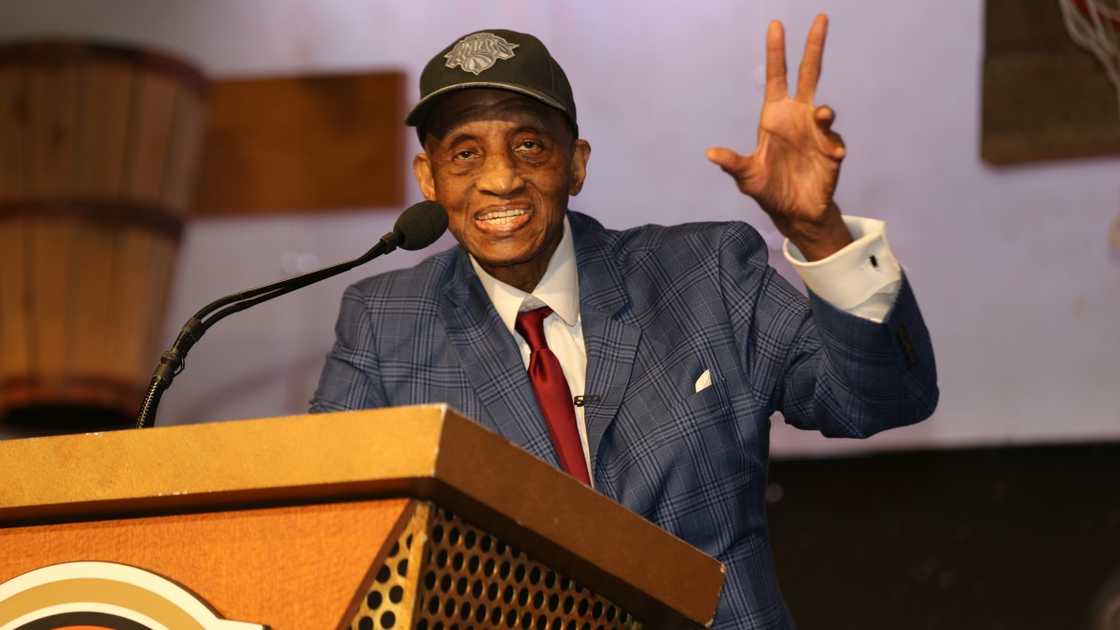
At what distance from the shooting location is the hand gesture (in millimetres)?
1487

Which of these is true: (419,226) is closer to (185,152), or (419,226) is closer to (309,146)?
(309,146)

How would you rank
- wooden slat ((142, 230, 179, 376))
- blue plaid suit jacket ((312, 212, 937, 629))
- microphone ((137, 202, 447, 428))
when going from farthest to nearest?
wooden slat ((142, 230, 179, 376)) < blue plaid suit jacket ((312, 212, 937, 629)) < microphone ((137, 202, 447, 428))

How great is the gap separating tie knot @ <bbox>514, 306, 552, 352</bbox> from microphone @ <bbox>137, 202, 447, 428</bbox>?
0.95ft

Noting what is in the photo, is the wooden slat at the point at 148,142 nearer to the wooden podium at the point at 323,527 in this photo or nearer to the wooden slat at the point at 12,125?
the wooden slat at the point at 12,125

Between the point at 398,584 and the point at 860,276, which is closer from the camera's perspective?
the point at 398,584

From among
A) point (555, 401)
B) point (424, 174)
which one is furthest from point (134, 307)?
point (555, 401)

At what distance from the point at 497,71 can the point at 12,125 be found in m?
2.06

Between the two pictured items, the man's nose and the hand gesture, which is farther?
the man's nose

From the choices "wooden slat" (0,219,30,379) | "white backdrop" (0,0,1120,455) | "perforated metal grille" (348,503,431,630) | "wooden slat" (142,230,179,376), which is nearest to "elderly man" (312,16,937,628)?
"perforated metal grille" (348,503,431,630)

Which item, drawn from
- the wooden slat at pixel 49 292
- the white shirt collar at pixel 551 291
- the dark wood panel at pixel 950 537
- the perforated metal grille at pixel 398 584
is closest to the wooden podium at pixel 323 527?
the perforated metal grille at pixel 398 584

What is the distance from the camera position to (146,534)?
100 centimetres

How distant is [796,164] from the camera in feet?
5.01

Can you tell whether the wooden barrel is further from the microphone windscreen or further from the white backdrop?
the microphone windscreen

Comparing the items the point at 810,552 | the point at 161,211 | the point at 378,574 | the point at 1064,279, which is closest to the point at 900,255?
the point at 1064,279
